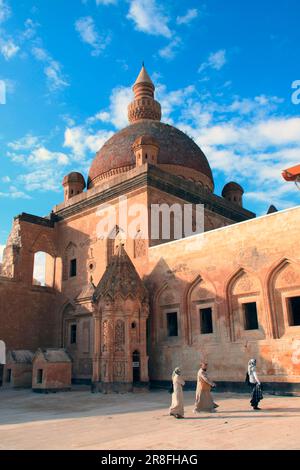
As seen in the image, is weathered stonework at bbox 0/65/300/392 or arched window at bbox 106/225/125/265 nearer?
weathered stonework at bbox 0/65/300/392

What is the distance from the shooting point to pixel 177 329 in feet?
52.2

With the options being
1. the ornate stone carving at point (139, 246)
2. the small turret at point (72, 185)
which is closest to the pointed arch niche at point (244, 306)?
the ornate stone carving at point (139, 246)

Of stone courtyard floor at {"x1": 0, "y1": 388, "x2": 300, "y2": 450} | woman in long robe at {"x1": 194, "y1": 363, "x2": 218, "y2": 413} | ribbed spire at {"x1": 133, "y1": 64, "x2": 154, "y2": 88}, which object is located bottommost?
stone courtyard floor at {"x1": 0, "y1": 388, "x2": 300, "y2": 450}

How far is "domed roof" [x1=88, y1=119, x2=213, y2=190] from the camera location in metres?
22.1

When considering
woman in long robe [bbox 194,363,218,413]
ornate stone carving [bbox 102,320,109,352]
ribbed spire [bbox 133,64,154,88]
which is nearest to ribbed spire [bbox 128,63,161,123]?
ribbed spire [bbox 133,64,154,88]

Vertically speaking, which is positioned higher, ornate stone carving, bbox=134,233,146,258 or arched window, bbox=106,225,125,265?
arched window, bbox=106,225,125,265

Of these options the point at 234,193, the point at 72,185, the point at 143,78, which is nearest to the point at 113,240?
the point at 72,185

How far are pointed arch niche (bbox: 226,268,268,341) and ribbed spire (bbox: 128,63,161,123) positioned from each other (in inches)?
582

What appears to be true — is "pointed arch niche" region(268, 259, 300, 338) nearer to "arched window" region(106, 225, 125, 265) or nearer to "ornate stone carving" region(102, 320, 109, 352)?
"ornate stone carving" region(102, 320, 109, 352)

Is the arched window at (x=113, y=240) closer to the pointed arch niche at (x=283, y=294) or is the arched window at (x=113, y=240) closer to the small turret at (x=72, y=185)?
the small turret at (x=72, y=185)

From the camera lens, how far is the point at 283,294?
13.0 meters

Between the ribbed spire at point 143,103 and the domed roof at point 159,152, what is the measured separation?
1935 millimetres
